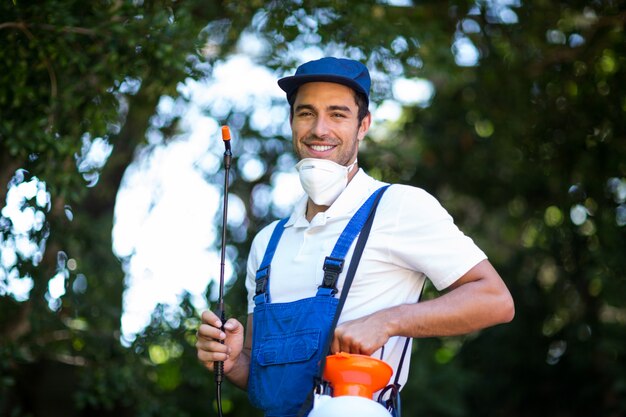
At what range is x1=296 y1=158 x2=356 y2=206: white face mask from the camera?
299cm

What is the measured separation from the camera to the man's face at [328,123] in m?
3.02

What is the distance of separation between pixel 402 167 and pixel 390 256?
176 inches

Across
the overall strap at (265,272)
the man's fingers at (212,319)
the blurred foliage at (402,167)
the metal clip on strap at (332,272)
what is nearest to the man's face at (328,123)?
the overall strap at (265,272)

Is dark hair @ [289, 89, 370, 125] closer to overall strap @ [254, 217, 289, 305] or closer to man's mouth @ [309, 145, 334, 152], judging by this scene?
man's mouth @ [309, 145, 334, 152]

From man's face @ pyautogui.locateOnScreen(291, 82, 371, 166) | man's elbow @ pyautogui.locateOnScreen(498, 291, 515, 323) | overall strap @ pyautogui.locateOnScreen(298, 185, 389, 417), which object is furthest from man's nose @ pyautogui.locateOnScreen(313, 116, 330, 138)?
man's elbow @ pyautogui.locateOnScreen(498, 291, 515, 323)

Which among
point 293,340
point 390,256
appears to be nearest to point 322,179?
point 390,256

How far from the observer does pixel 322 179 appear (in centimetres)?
299

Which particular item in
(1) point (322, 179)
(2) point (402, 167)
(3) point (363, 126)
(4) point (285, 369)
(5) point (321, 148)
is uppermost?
(2) point (402, 167)

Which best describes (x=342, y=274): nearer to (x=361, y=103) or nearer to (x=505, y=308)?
(x=505, y=308)

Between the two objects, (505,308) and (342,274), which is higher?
(342,274)

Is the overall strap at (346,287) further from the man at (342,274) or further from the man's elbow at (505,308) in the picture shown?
the man's elbow at (505,308)

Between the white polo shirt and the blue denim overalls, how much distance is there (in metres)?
0.05

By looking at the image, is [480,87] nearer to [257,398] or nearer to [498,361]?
[498,361]

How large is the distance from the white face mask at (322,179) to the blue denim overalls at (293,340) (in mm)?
183
